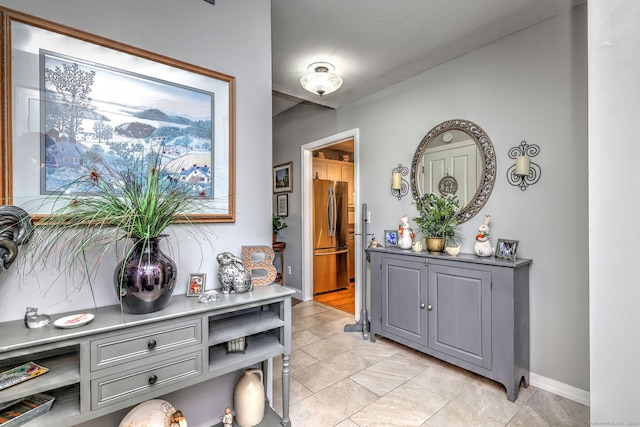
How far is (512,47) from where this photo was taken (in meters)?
2.27

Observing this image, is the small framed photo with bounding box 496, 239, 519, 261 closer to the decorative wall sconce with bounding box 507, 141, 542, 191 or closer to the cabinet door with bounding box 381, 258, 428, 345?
the decorative wall sconce with bounding box 507, 141, 542, 191

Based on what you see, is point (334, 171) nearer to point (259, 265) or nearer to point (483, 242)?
point (483, 242)

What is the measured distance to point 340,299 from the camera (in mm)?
4297

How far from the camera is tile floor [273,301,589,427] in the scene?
1.78m

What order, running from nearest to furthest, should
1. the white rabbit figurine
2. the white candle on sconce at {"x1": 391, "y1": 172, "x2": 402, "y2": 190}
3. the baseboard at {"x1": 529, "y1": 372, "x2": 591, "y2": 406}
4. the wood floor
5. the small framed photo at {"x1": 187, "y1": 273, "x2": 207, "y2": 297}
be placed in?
the small framed photo at {"x1": 187, "y1": 273, "x2": 207, "y2": 297} < the baseboard at {"x1": 529, "y1": 372, "x2": 591, "y2": 406} < the white rabbit figurine < the white candle on sconce at {"x1": 391, "y1": 172, "x2": 402, "y2": 190} < the wood floor

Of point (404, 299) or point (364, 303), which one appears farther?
point (364, 303)

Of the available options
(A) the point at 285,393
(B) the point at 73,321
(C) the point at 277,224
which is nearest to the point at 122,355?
(B) the point at 73,321

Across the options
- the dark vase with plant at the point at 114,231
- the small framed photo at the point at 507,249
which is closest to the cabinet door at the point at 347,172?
the small framed photo at the point at 507,249

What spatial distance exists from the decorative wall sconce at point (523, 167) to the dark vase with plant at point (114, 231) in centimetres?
228

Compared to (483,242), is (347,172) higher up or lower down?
higher up

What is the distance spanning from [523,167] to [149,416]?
264 cm

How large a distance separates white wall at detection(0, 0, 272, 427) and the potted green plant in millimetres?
1453

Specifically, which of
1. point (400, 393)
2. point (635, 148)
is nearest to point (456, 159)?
point (635, 148)

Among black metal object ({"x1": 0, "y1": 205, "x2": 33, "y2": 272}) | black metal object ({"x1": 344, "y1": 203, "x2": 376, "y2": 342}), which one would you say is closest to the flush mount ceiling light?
black metal object ({"x1": 344, "y1": 203, "x2": 376, "y2": 342})
